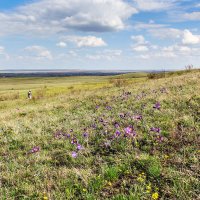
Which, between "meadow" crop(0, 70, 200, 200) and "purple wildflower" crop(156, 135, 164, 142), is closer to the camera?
"meadow" crop(0, 70, 200, 200)

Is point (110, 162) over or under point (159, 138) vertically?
under

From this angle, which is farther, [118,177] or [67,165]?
[67,165]

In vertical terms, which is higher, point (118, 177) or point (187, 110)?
point (187, 110)

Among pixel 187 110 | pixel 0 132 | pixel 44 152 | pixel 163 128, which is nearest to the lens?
pixel 44 152

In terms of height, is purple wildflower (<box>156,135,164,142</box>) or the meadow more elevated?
purple wildflower (<box>156,135,164,142</box>)

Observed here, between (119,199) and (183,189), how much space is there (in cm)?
121

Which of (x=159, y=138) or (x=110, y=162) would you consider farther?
(x=159, y=138)

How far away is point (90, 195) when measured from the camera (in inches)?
209

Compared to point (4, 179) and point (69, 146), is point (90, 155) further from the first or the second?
point (4, 179)

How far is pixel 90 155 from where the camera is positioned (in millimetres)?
7449

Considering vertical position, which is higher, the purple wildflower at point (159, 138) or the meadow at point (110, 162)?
the purple wildflower at point (159, 138)

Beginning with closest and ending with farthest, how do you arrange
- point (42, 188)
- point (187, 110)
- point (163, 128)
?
point (42, 188) < point (163, 128) < point (187, 110)

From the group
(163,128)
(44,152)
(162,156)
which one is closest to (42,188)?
(44,152)

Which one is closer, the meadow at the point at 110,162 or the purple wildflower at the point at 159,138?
the meadow at the point at 110,162
